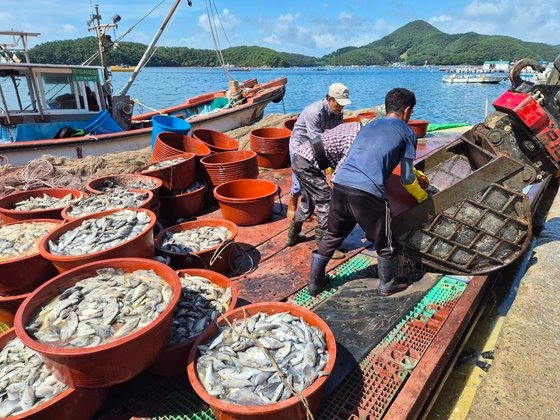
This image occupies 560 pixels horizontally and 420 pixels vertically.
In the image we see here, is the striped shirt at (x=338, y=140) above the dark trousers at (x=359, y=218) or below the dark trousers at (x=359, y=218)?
above

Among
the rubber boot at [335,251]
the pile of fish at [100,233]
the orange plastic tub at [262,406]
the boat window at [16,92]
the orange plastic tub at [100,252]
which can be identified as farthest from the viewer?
the boat window at [16,92]

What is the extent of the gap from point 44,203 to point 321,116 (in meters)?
3.15

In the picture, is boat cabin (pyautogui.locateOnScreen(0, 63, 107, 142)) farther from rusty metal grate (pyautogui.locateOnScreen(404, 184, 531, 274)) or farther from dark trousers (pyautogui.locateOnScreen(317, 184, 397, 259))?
rusty metal grate (pyautogui.locateOnScreen(404, 184, 531, 274))

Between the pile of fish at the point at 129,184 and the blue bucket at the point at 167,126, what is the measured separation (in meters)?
1.84

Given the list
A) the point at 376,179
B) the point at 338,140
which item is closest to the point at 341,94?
the point at 338,140

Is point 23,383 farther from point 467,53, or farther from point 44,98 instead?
point 467,53

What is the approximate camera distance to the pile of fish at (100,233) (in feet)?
8.97

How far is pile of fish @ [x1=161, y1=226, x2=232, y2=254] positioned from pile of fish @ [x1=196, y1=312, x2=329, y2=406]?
1321mm

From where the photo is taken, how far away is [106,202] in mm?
3695

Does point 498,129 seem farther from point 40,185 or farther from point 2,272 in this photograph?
point 40,185

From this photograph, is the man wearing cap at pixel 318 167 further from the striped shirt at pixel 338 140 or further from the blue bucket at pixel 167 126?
the blue bucket at pixel 167 126

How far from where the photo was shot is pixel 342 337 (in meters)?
2.79

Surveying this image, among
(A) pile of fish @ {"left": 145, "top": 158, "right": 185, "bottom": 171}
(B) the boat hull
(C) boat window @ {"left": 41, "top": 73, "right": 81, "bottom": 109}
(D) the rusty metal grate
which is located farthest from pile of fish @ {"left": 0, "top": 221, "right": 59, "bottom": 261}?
(C) boat window @ {"left": 41, "top": 73, "right": 81, "bottom": 109}

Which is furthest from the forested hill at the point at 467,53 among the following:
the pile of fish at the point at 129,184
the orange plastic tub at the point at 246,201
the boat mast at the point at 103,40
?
the pile of fish at the point at 129,184
